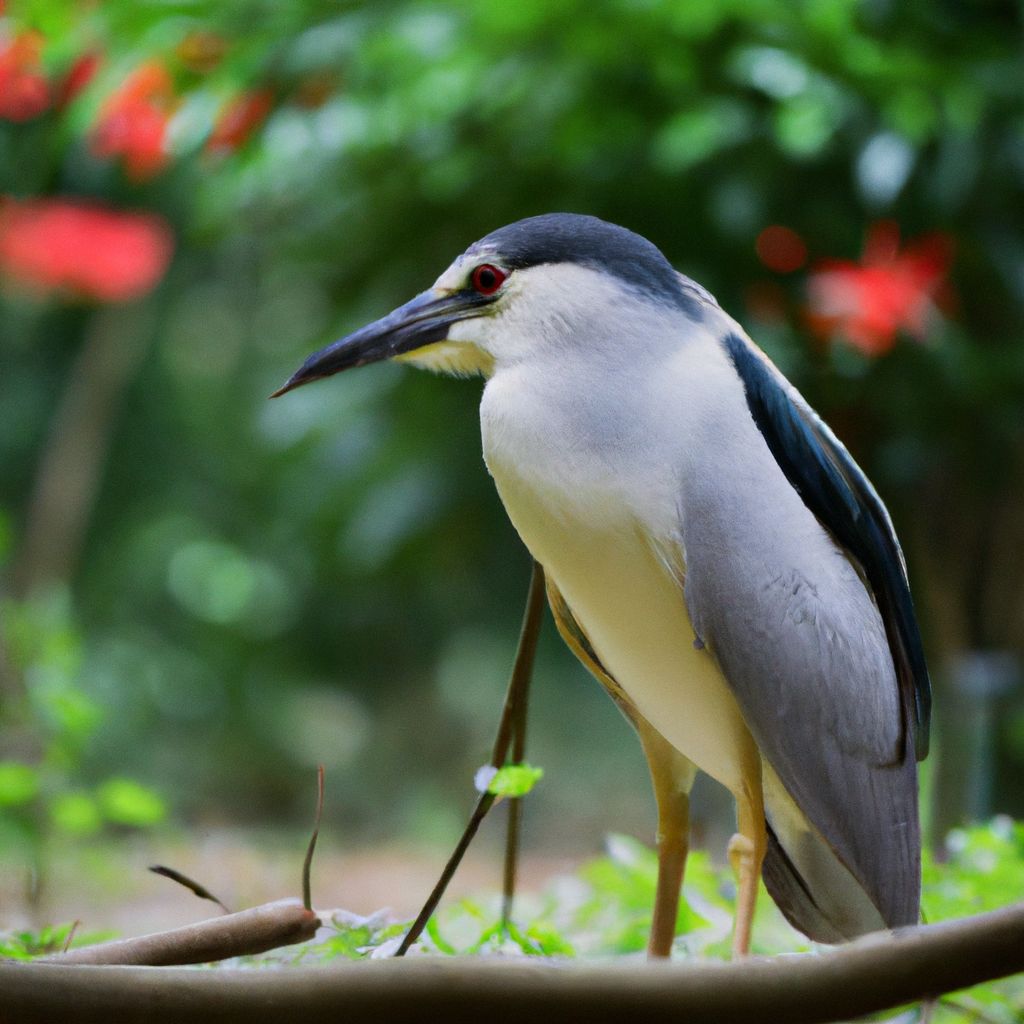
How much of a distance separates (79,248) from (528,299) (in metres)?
2.14

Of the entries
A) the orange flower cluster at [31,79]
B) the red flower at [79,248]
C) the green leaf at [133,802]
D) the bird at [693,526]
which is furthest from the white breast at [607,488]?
the red flower at [79,248]

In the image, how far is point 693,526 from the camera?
0.63 metres

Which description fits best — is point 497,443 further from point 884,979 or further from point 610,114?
point 610,114

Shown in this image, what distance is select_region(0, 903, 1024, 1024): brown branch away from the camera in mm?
357

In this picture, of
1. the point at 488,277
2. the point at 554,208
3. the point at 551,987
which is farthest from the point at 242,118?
the point at 551,987

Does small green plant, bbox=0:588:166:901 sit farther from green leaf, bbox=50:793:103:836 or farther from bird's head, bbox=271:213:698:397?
bird's head, bbox=271:213:698:397

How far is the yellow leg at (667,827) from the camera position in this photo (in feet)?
2.32

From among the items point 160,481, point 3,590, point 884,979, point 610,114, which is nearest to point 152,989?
point 884,979

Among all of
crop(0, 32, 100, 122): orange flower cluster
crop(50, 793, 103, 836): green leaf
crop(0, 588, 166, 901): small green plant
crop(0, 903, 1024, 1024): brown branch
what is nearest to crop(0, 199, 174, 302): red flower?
crop(0, 32, 100, 122): orange flower cluster

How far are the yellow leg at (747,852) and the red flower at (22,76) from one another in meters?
1.56

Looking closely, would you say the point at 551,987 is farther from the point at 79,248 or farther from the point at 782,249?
the point at 79,248

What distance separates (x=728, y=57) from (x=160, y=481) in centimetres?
249

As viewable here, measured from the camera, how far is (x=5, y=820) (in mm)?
2168

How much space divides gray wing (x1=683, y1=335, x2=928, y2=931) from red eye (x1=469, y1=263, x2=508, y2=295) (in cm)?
13
